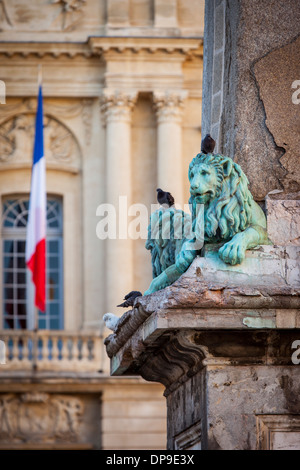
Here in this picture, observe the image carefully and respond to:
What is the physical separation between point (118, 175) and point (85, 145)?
103cm

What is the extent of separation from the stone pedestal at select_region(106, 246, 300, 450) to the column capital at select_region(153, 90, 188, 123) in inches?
758

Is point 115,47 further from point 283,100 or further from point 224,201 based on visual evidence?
point 224,201

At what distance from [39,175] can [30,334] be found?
2851 millimetres

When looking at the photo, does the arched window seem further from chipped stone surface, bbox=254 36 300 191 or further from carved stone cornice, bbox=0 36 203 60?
chipped stone surface, bbox=254 36 300 191

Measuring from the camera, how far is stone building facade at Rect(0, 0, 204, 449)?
23859 millimetres

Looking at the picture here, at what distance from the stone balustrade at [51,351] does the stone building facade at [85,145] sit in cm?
3

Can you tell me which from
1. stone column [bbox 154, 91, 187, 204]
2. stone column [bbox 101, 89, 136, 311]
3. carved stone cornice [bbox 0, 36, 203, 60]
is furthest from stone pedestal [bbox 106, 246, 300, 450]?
carved stone cornice [bbox 0, 36, 203, 60]

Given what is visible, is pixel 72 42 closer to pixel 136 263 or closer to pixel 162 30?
pixel 162 30

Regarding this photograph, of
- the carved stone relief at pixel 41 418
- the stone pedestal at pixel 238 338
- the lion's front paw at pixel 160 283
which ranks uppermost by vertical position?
the carved stone relief at pixel 41 418

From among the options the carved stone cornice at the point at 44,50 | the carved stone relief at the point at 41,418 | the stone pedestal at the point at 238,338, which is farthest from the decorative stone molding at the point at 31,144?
the stone pedestal at the point at 238,338

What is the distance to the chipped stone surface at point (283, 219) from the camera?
5586mm

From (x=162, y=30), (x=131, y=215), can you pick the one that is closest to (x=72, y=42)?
(x=162, y=30)

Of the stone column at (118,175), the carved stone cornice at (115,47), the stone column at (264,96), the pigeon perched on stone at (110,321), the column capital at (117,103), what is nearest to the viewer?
the stone column at (264,96)

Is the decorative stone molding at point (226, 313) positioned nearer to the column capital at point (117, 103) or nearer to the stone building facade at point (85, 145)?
the stone building facade at point (85, 145)
